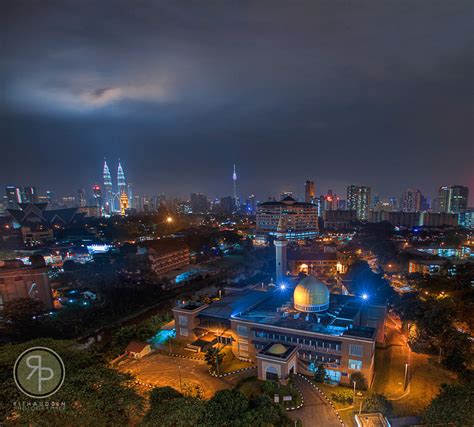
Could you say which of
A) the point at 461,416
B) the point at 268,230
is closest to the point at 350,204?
the point at 268,230

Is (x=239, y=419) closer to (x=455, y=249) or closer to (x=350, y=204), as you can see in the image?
(x=455, y=249)

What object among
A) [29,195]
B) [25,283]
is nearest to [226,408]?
[25,283]

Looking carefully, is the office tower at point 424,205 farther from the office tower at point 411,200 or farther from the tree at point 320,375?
the tree at point 320,375

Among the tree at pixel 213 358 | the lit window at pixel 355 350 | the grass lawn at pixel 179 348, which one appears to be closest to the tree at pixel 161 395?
the tree at pixel 213 358

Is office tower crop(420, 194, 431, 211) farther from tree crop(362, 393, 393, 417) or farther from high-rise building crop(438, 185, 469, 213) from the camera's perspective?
tree crop(362, 393, 393, 417)

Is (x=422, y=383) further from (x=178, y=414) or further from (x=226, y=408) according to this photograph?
(x=178, y=414)

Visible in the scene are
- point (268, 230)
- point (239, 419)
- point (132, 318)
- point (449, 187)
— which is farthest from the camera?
point (449, 187)
